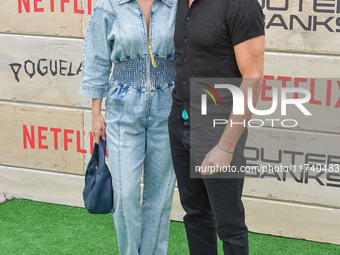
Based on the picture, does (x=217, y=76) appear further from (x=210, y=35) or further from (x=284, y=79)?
(x=284, y=79)

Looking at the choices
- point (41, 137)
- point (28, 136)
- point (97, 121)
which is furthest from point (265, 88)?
point (28, 136)

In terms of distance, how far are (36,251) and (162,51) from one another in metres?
1.63

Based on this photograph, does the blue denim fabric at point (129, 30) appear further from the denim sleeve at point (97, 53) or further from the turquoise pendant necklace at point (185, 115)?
the turquoise pendant necklace at point (185, 115)

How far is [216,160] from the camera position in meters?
2.36

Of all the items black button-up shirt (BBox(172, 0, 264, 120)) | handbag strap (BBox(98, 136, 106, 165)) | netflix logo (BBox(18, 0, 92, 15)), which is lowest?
handbag strap (BBox(98, 136, 106, 165))

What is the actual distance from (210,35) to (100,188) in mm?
1026

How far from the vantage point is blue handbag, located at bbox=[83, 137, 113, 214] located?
9.36ft

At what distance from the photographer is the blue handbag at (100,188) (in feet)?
9.36

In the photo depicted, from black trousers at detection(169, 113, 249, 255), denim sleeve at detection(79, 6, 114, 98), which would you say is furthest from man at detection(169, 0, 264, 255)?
denim sleeve at detection(79, 6, 114, 98)

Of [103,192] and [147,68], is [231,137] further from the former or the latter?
[103,192]

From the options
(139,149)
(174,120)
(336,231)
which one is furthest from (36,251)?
(336,231)

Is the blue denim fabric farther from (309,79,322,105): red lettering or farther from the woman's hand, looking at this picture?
(309,79,322,105): red lettering

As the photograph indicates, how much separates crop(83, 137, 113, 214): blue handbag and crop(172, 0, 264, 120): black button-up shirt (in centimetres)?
54

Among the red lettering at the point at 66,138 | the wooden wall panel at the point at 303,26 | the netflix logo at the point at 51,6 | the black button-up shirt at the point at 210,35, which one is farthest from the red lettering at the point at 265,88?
the red lettering at the point at 66,138
